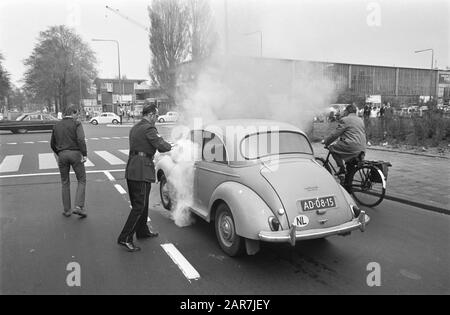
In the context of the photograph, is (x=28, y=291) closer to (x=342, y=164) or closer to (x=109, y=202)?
(x=109, y=202)

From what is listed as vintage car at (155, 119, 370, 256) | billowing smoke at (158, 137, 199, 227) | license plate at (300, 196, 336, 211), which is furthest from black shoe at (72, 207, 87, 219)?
license plate at (300, 196, 336, 211)

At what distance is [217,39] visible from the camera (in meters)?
8.07

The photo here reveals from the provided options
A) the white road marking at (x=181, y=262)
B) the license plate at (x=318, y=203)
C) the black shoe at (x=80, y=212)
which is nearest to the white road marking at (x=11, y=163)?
the black shoe at (x=80, y=212)

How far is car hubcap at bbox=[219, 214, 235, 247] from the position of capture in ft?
14.2

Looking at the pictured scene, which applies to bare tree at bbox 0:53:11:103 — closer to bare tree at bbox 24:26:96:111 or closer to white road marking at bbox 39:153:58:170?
bare tree at bbox 24:26:96:111

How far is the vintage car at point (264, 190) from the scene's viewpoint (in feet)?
13.0

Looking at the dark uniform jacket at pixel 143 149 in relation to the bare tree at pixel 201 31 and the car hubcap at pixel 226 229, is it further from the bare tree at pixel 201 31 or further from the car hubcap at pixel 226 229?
the bare tree at pixel 201 31

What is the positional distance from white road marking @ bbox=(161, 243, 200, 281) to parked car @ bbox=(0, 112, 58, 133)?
2528cm

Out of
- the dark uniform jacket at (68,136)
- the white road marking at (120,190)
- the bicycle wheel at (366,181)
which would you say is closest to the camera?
the dark uniform jacket at (68,136)

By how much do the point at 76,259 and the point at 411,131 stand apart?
1294cm

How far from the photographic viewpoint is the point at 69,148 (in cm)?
593

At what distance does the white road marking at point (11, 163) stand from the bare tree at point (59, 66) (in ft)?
152

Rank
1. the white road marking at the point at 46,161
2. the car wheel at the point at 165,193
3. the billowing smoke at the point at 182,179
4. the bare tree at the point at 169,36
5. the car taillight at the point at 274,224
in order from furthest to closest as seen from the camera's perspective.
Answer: the white road marking at the point at 46,161
the bare tree at the point at 169,36
the car wheel at the point at 165,193
the billowing smoke at the point at 182,179
the car taillight at the point at 274,224

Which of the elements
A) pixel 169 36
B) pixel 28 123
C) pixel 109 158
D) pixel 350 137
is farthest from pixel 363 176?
pixel 28 123
